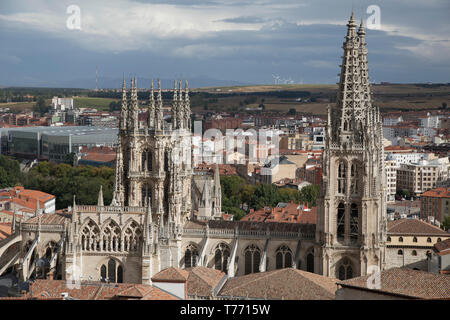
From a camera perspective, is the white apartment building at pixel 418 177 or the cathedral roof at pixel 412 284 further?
the white apartment building at pixel 418 177

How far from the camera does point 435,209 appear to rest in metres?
101

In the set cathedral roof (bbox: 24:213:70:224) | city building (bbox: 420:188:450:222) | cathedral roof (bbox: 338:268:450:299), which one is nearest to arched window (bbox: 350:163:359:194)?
cathedral roof (bbox: 338:268:450:299)

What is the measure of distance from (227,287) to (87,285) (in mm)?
7327

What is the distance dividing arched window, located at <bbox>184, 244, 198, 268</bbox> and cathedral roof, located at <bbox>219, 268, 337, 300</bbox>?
28.4 feet

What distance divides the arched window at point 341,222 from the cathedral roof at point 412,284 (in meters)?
11.8

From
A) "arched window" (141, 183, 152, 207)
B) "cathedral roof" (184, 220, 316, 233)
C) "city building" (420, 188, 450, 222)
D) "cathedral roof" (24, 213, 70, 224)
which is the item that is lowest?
"city building" (420, 188, 450, 222)

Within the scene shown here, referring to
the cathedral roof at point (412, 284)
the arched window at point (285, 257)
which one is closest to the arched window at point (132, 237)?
the arched window at point (285, 257)

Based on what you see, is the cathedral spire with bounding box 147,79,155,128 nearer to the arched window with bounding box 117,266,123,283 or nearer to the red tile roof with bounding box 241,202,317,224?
the arched window with bounding box 117,266,123,283

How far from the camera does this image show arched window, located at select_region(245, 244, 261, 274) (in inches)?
2238

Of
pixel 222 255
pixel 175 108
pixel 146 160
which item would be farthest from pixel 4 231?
pixel 222 255

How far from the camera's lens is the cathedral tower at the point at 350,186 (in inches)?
2098

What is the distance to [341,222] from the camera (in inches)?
2140

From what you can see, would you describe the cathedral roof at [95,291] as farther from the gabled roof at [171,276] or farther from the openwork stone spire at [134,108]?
the openwork stone spire at [134,108]
